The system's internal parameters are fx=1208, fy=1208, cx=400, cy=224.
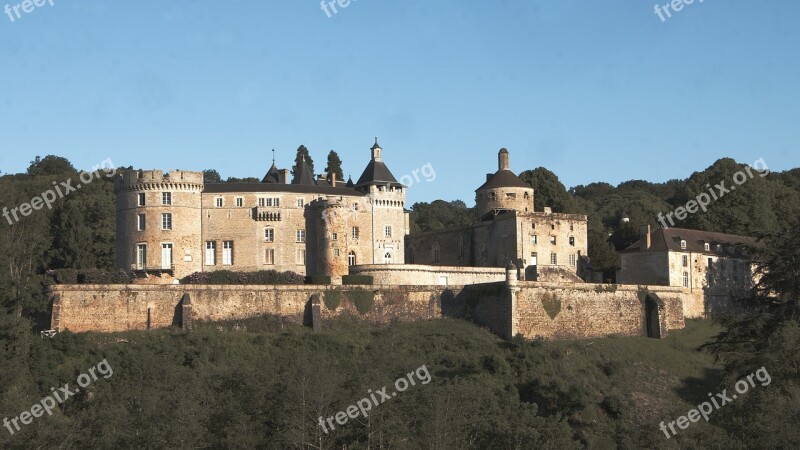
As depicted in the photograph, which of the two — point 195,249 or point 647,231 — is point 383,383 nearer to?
point 195,249

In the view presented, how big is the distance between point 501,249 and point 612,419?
56.6ft

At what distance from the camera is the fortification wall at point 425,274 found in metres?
54.8

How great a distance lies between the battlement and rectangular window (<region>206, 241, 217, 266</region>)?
2.77 meters

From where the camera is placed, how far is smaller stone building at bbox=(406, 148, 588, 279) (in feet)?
200

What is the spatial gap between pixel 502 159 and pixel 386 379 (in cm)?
2872

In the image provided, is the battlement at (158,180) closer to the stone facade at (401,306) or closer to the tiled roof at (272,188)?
the tiled roof at (272,188)

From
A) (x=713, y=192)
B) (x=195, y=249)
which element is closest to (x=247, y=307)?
(x=195, y=249)

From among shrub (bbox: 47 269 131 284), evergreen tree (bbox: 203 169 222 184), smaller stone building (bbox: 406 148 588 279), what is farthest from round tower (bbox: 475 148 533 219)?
evergreen tree (bbox: 203 169 222 184)

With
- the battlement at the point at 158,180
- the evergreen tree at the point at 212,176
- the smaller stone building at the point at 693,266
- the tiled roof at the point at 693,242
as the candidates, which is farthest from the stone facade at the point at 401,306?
the evergreen tree at the point at 212,176

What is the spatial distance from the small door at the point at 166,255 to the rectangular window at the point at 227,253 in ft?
9.10

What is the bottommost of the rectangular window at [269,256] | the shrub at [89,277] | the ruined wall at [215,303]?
the ruined wall at [215,303]

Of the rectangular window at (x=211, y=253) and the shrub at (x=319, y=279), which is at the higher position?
the rectangular window at (x=211, y=253)

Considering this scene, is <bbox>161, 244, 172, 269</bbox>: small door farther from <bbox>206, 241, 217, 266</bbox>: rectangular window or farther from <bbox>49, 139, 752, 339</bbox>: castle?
<bbox>206, 241, 217, 266</bbox>: rectangular window

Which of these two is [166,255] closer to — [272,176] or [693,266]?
[272,176]
